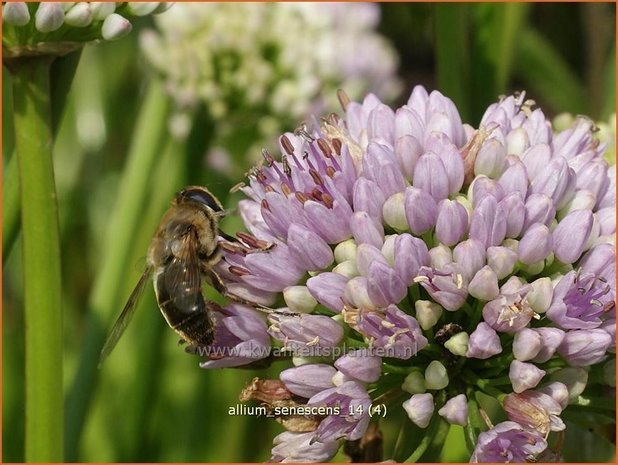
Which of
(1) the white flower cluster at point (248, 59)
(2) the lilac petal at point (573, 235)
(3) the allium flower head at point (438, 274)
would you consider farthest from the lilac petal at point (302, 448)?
(1) the white flower cluster at point (248, 59)

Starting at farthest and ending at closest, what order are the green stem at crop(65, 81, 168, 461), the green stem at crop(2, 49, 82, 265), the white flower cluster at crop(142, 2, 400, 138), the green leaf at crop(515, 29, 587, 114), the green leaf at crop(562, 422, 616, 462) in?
the green leaf at crop(515, 29, 587, 114)
the white flower cluster at crop(142, 2, 400, 138)
the green leaf at crop(562, 422, 616, 462)
the green stem at crop(65, 81, 168, 461)
the green stem at crop(2, 49, 82, 265)

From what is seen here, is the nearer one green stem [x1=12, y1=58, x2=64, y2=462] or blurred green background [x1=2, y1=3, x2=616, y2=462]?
green stem [x1=12, y1=58, x2=64, y2=462]

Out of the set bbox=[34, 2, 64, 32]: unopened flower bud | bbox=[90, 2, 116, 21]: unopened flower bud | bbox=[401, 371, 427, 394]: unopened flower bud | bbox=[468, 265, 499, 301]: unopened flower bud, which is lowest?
bbox=[401, 371, 427, 394]: unopened flower bud

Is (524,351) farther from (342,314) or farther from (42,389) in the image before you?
(42,389)

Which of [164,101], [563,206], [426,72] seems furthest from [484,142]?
[426,72]

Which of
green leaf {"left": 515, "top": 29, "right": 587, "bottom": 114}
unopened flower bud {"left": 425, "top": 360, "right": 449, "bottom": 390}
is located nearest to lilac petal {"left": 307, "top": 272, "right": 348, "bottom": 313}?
unopened flower bud {"left": 425, "top": 360, "right": 449, "bottom": 390}

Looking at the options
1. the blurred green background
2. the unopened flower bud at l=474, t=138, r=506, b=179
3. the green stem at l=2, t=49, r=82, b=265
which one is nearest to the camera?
the unopened flower bud at l=474, t=138, r=506, b=179

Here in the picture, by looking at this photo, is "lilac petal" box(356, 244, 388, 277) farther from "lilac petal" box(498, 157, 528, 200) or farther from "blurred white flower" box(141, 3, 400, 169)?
"blurred white flower" box(141, 3, 400, 169)

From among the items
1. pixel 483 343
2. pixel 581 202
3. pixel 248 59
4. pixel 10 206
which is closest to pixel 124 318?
pixel 10 206

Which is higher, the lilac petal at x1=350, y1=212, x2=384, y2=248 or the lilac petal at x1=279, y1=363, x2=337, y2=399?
the lilac petal at x1=350, y1=212, x2=384, y2=248
